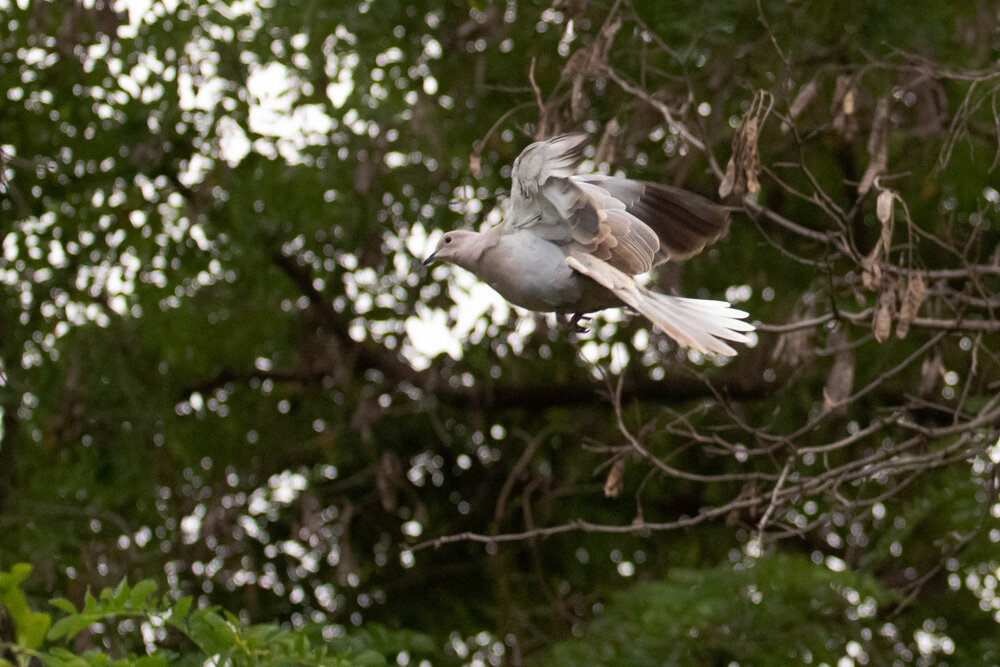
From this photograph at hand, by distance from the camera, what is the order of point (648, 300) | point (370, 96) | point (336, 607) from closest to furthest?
1. point (648, 300)
2. point (370, 96)
3. point (336, 607)

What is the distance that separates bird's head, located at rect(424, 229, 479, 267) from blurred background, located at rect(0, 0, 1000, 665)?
1.76 metres

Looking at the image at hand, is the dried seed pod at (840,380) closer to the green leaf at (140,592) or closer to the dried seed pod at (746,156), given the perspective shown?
the dried seed pod at (746,156)

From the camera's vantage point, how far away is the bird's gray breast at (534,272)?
358cm

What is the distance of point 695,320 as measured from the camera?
3494 millimetres

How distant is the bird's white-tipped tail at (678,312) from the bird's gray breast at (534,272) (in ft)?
0.16

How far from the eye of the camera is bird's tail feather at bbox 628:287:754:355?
127 inches

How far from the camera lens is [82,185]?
6.81 metres

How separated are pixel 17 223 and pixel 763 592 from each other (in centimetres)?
410

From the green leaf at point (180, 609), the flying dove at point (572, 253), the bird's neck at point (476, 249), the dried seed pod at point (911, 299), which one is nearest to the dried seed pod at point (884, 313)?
the dried seed pod at point (911, 299)

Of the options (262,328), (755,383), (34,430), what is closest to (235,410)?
(262,328)

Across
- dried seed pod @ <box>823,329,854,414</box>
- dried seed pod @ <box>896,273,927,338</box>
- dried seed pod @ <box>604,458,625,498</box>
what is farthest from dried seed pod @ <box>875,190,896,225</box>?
dried seed pod @ <box>604,458,625,498</box>

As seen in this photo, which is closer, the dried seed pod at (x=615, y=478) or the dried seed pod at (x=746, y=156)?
the dried seed pod at (x=746, y=156)

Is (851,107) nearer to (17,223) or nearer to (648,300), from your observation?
(648,300)

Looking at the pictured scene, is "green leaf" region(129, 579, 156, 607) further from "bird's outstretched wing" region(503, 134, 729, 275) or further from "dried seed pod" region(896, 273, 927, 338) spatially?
"dried seed pod" region(896, 273, 927, 338)
